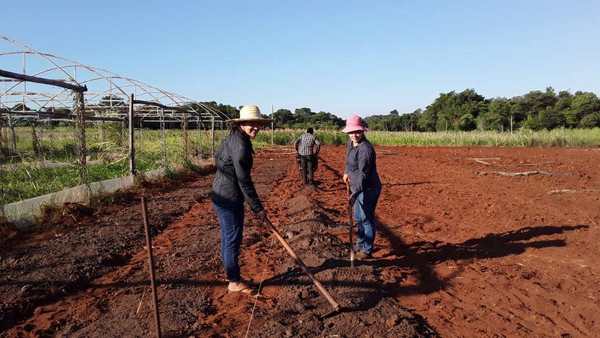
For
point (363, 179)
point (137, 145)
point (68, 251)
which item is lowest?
point (68, 251)

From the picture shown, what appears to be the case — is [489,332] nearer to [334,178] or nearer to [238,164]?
[238,164]

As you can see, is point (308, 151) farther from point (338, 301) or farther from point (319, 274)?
point (338, 301)

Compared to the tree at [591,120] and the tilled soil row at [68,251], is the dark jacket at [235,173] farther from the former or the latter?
the tree at [591,120]

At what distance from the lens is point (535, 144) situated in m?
32.5

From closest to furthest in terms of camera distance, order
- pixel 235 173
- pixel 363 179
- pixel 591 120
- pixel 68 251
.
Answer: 1. pixel 235 173
2. pixel 363 179
3. pixel 68 251
4. pixel 591 120

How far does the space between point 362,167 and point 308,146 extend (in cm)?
617

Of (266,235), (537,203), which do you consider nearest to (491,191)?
(537,203)

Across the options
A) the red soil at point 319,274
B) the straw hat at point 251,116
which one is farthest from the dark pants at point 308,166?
the straw hat at point 251,116

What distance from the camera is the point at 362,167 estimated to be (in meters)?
4.97

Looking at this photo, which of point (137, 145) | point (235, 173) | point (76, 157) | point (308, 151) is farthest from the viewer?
point (137, 145)

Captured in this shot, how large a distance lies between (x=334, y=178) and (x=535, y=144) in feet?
79.9

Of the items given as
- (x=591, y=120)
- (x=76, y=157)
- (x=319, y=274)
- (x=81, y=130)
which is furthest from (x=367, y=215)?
(x=591, y=120)

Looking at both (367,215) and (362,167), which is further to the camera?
(367,215)

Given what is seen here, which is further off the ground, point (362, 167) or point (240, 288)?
point (362, 167)
